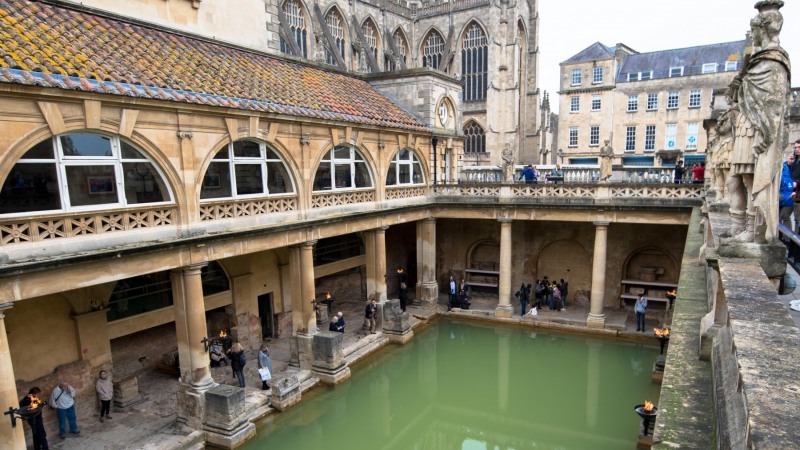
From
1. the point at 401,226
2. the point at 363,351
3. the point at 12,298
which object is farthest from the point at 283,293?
the point at 12,298

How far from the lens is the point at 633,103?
3766 centimetres

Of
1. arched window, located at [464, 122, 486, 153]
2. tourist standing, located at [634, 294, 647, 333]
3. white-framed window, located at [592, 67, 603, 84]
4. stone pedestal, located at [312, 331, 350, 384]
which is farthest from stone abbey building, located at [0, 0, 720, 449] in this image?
white-framed window, located at [592, 67, 603, 84]

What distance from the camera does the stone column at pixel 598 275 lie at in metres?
18.2

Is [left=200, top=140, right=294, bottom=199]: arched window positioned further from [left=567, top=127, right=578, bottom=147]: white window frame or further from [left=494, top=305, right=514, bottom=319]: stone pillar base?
[left=567, top=127, right=578, bottom=147]: white window frame

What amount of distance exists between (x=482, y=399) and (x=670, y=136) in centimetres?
3148

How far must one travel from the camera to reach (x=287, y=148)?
13570mm

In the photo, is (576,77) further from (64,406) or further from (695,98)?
(64,406)

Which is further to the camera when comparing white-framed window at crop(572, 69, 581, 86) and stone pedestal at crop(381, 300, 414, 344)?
white-framed window at crop(572, 69, 581, 86)

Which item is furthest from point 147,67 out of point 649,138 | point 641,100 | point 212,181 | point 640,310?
point 649,138

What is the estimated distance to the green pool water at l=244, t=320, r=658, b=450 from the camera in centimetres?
1193

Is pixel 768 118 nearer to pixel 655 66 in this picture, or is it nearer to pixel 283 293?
pixel 283 293

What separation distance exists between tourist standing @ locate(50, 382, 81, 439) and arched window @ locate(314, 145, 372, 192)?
819 centimetres

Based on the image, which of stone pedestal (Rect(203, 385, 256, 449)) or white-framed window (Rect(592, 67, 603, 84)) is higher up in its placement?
white-framed window (Rect(592, 67, 603, 84))

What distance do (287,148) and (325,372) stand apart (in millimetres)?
6742
